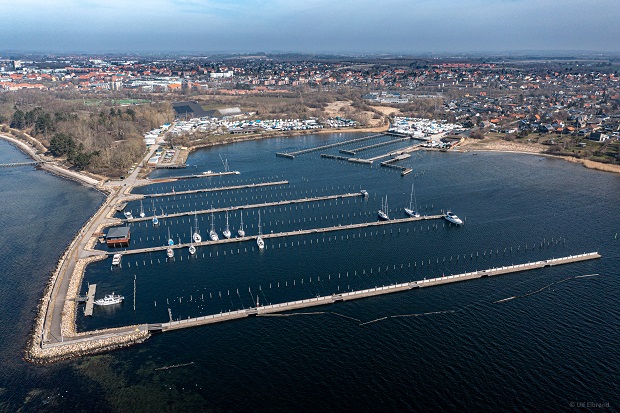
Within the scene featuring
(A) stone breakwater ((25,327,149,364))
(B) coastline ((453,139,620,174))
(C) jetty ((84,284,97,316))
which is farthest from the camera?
(B) coastline ((453,139,620,174))

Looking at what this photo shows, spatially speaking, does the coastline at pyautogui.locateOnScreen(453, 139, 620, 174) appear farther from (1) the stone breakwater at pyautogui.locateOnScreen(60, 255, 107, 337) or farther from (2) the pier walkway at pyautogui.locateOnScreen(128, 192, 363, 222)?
(1) the stone breakwater at pyautogui.locateOnScreen(60, 255, 107, 337)

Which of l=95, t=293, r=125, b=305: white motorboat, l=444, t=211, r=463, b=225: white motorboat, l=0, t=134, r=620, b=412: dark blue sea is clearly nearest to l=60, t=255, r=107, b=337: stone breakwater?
l=0, t=134, r=620, b=412: dark blue sea

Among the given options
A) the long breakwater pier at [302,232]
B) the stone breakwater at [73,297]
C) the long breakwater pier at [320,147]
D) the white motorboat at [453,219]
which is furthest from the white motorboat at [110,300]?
the long breakwater pier at [320,147]

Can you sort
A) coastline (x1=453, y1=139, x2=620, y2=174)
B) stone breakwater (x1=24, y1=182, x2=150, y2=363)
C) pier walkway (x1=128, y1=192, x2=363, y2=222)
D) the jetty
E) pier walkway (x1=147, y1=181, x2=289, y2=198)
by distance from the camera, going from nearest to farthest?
stone breakwater (x1=24, y1=182, x2=150, y2=363)
the jetty
pier walkway (x1=128, y1=192, x2=363, y2=222)
pier walkway (x1=147, y1=181, x2=289, y2=198)
coastline (x1=453, y1=139, x2=620, y2=174)

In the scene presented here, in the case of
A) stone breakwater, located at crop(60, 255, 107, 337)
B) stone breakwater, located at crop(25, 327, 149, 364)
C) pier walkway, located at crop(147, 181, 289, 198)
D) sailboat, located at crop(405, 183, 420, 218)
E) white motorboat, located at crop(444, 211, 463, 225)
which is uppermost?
white motorboat, located at crop(444, 211, 463, 225)

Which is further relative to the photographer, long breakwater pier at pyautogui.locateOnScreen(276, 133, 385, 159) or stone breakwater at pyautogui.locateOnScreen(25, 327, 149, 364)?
long breakwater pier at pyautogui.locateOnScreen(276, 133, 385, 159)

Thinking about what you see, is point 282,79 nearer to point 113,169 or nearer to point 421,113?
point 421,113
